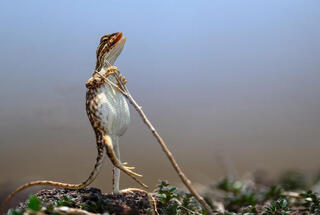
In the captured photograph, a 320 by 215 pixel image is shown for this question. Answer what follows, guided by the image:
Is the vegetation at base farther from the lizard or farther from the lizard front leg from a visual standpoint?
the lizard front leg

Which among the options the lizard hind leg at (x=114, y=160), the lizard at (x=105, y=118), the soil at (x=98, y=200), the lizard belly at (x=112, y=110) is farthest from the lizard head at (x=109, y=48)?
the soil at (x=98, y=200)

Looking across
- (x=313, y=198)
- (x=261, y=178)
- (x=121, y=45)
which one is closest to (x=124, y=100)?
(x=121, y=45)

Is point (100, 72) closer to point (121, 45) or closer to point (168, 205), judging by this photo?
point (121, 45)

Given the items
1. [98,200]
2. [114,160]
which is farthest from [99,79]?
[98,200]

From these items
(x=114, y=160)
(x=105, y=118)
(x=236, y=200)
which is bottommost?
(x=236, y=200)

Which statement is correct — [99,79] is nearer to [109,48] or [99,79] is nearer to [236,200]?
[109,48]

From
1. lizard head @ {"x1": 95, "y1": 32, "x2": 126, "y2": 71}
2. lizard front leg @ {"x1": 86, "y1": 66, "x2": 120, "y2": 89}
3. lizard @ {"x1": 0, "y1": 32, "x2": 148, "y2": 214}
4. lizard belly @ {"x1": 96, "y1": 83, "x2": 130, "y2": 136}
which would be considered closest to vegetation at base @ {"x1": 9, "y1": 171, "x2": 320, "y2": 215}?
lizard @ {"x1": 0, "y1": 32, "x2": 148, "y2": 214}
